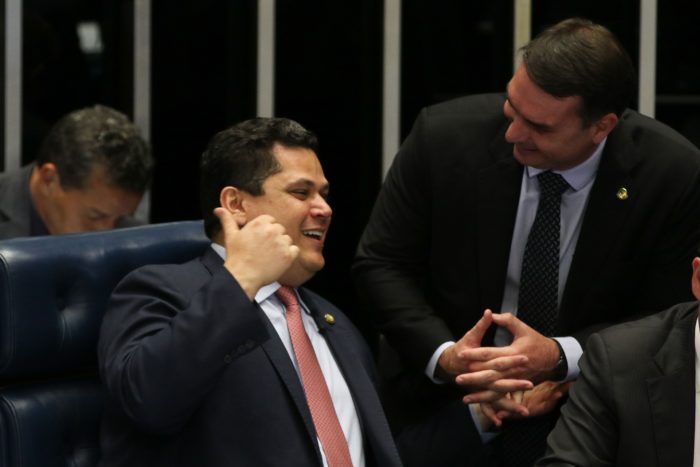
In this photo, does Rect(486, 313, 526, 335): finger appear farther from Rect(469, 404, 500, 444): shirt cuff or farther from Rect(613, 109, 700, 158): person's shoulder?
Rect(613, 109, 700, 158): person's shoulder

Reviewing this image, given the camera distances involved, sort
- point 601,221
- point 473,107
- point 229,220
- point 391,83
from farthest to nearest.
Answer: point 391,83
point 473,107
point 601,221
point 229,220

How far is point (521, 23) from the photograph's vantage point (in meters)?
4.18

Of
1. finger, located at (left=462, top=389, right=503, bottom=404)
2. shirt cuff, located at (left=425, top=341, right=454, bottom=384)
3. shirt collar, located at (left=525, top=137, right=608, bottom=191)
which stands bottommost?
finger, located at (left=462, top=389, right=503, bottom=404)

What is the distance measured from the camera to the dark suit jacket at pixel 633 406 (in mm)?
2406

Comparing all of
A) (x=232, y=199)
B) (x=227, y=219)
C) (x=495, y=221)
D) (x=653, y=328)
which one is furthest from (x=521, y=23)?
(x=653, y=328)

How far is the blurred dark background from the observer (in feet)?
13.4

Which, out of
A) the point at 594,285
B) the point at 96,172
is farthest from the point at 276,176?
the point at 96,172

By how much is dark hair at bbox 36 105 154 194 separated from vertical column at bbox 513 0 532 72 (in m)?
1.07

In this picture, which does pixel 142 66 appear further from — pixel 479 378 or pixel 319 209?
pixel 479 378

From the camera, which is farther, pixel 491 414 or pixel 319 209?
pixel 491 414

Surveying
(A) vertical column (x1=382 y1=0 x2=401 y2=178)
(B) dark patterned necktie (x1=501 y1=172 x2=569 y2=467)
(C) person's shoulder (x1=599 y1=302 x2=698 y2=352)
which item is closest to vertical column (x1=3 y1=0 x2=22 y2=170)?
(A) vertical column (x1=382 y1=0 x2=401 y2=178)

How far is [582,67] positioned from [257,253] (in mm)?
806

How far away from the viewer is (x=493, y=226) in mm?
3113

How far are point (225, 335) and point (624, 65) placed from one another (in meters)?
1.06
